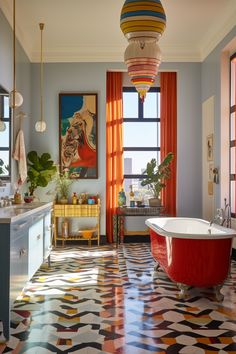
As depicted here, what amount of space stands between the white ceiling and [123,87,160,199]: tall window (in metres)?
0.97

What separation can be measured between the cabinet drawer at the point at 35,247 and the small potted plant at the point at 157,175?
324cm

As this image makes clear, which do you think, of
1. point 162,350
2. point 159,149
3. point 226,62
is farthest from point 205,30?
point 162,350

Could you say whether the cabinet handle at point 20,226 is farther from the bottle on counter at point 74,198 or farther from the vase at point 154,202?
the vase at point 154,202

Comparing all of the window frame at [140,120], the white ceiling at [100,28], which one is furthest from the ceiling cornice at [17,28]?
the window frame at [140,120]

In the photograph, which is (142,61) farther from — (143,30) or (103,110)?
(103,110)

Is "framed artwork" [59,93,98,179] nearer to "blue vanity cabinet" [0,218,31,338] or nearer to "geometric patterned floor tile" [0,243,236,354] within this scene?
"geometric patterned floor tile" [0,243,236,354]

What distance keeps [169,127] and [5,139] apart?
3687mm

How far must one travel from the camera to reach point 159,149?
857 centimetres

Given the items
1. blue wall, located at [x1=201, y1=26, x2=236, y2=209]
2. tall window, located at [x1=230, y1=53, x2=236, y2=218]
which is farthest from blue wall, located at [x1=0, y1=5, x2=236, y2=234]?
tall window, located at [x1=230, y1=53, x2=236, y2=218]

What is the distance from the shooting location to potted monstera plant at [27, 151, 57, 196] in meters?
7.61

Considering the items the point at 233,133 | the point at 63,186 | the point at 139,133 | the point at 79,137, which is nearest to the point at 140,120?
the point at 139,133

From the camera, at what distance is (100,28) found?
280 inches

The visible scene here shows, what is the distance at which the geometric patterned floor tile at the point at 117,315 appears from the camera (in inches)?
123

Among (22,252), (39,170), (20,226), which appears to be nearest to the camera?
(20,226)
